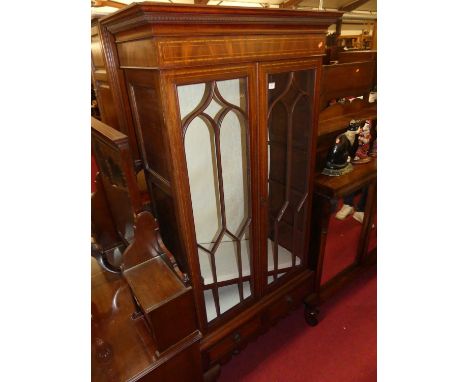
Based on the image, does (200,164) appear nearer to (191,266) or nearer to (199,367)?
(191,266)

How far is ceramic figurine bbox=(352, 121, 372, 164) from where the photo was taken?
5.04 ft

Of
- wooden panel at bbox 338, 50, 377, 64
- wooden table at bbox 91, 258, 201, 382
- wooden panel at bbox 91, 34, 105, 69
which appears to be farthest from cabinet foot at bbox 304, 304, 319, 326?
wooden panel at bbox 91, 34, 105, 69

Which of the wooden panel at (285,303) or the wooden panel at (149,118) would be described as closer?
the wooden panel at (149,118)

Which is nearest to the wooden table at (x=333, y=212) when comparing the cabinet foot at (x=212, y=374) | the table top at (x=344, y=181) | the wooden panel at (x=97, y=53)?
the table top at (x=344, y=181)

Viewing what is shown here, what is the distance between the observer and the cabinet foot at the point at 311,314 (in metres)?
1.72

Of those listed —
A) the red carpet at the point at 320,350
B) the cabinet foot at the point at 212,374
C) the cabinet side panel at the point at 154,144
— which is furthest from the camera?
the red carpet at the point at 320,350

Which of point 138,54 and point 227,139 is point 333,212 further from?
point 138,54

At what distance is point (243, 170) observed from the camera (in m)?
1.15

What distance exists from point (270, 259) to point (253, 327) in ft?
1.18

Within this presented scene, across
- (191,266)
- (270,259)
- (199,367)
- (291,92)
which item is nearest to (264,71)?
(291,92)

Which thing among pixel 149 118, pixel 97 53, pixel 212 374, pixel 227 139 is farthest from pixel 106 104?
pixel 212 374

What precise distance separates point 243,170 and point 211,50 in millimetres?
475

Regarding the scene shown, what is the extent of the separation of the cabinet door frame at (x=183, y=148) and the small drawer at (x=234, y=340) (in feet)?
0.36

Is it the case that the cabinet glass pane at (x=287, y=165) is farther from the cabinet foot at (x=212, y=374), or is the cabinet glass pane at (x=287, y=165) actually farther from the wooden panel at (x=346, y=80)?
the cabinet foot at (x=212, y=374)
